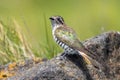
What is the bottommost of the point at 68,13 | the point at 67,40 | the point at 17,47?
the point at 67,40

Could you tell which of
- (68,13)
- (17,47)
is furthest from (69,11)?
(17,47)

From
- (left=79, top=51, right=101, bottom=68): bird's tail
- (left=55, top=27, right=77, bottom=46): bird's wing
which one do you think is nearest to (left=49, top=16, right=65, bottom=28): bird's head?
(left=55, top=27, right=77, bottom=46): bird's wing

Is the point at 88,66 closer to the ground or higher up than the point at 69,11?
closer to the ground

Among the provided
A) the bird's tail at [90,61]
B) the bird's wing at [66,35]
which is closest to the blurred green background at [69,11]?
the bird's wing at [66,35]

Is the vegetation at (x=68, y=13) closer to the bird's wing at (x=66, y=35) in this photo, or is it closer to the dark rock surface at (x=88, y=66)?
the bird's wing at (x=66, y=35)

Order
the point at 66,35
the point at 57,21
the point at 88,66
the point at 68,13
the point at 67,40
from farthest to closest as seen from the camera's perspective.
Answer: the point at 68,13 → the point at 57,21 → the point at 66,35 → the point at 67,40 → the point at 88,66

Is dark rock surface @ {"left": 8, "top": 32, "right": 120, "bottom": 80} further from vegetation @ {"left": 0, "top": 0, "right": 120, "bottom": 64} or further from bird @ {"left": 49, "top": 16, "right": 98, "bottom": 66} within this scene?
vegetation @ {"left": 0, "top": 0, "right": 120, "bottom": 64}

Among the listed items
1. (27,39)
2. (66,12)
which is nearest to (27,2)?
(66,12)

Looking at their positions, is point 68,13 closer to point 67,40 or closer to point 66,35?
point 66,35
